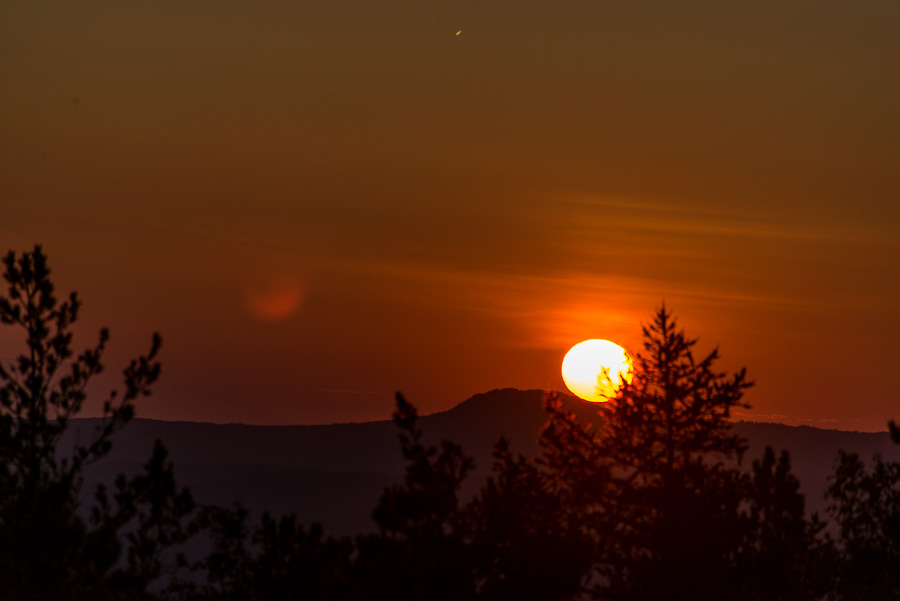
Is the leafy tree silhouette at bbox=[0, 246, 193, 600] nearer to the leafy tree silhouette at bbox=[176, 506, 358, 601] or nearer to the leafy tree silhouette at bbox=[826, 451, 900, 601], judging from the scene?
the leafy tree silhouette at bbox=[176, 506, 358, 601]

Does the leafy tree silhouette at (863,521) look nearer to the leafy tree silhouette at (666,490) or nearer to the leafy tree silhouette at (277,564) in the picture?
the leafy tree silhouette at (666,490)

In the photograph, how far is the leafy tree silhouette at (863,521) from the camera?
126ft

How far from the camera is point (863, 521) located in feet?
142

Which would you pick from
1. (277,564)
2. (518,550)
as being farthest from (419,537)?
(277,564)

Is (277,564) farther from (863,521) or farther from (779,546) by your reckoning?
(863,521)

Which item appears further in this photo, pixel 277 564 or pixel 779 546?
pixel 779 546

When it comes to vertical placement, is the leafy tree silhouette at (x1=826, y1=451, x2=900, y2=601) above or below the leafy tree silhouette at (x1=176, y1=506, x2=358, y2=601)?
above

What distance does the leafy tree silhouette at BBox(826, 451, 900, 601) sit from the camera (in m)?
38.4

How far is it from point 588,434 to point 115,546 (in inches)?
635

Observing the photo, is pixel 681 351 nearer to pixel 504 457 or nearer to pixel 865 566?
pixel 504 457

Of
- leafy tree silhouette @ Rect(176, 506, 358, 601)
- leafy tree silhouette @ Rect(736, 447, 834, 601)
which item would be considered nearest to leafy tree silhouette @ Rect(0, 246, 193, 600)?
leafy tree silhouette @ Rect(176, 506, 358, 601)

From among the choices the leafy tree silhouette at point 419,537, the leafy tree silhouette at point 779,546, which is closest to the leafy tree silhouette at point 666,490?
the leafy tree silhouette at point 779,546

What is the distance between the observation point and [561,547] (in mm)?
31062

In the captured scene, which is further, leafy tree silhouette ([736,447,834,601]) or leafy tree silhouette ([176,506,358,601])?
leafy tree silhouette ([736,447,834,601])
